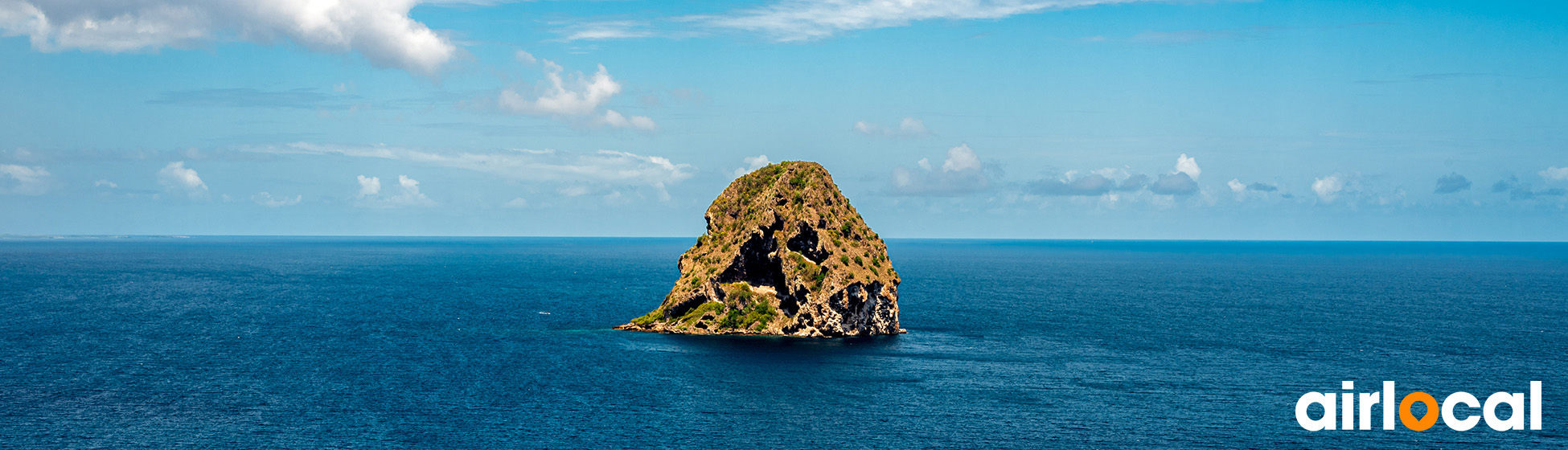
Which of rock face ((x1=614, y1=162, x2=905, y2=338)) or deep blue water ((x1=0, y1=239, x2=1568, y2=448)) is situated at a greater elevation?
rock face ((x1=614, y1=162, x2=905, y2=338))

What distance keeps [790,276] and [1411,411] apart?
70.8m

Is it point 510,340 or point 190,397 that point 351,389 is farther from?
point 510,340

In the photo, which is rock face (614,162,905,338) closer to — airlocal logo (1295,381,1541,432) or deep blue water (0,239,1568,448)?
deep blue water (0,239,1568,448)

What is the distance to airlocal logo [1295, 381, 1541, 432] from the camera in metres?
83.8

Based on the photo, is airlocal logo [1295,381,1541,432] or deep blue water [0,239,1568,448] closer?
deep blue water [0,239,1568,448]

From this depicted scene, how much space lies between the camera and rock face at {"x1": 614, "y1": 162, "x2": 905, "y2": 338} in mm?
132875

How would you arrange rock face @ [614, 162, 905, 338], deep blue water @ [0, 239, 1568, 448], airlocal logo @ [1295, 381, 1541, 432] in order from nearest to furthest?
deep blue water @ [0, 239, 1568, 448] → airlocal logo @ [1295, 381, 1541, 432] → rock face @ [614, 162, 905, 338]

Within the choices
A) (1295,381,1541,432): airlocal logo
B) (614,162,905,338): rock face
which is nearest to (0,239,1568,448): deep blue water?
(1295,381,1541,432): airlocal logo

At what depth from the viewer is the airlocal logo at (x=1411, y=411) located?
8375 centimetres

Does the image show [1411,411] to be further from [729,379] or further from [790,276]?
[790,276]

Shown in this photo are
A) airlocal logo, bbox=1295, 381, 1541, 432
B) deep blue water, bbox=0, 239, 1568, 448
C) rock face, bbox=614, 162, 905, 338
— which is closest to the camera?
deep blue water, bbox=0, 239, 1568, 448

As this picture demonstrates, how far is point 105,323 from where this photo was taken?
148m

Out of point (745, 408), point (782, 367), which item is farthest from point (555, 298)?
point (745, 408)

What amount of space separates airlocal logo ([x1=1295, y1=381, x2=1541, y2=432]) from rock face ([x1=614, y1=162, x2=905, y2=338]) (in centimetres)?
5664
